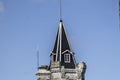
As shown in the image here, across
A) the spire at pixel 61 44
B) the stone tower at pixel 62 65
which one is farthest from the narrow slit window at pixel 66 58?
the spire at pixel 61 44

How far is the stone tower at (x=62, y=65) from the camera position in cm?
7819

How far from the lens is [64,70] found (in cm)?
7831

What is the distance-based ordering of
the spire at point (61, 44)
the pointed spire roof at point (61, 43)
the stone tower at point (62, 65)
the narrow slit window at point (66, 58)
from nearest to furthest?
the stone tower at point (62, 65) < the spire at point (61, 44) < the pointed spire roof at point (61, 43) < the narrow slit window at point (66, 58)

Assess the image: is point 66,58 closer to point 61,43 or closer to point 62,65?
point 62,65

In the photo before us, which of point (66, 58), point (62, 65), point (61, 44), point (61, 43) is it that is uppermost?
point (61, 43)

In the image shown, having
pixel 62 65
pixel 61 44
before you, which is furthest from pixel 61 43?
pixel 62 65

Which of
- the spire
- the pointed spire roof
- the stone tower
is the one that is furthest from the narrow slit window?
the pointed spire roof

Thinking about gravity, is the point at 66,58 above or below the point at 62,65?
above

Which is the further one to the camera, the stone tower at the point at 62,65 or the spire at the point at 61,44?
the spire at the point at 61,44

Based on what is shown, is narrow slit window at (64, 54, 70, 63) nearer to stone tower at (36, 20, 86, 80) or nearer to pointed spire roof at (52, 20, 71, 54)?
stone tower at (36, 20, 86, 80)

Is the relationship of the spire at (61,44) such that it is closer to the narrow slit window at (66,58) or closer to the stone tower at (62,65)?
the stone tower at (62,65)

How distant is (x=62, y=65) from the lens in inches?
3093

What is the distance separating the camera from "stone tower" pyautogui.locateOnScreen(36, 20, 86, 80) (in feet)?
257

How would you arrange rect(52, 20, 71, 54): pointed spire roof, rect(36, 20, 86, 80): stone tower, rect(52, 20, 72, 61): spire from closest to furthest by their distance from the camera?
rect(36, 20, 86, 80): stone tower
rect(52, 20, 72, 61): spire
rect(52, 20, 71, 54): pointed spire roof
